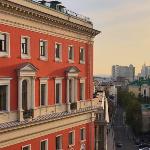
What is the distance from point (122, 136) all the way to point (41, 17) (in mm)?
81022

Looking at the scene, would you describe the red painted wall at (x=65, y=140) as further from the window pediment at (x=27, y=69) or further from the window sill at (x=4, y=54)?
the window sill at (x=4, y=54)

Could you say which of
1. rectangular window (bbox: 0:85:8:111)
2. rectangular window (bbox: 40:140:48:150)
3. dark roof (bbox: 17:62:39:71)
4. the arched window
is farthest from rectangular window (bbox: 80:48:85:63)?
rectangular window (bbox: 0:85:8:111)

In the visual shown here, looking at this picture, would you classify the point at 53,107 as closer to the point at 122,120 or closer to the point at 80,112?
the point at 80,112

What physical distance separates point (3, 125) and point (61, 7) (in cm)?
1215

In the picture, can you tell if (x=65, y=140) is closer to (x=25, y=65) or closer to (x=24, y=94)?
(x=24, y=94)

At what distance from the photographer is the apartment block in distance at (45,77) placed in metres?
27.1

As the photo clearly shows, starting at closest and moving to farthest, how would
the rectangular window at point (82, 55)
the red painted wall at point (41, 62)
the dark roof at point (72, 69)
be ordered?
the red painted wall at point (41, 62)
the dark roof at point (72, 69)
the rectangular window at point (82, 55)

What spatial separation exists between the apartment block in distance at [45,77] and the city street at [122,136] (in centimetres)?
5354

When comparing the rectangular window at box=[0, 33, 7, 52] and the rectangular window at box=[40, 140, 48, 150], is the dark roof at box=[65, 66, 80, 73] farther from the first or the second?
the rectangular window at box=[0, 33, 7, 52]

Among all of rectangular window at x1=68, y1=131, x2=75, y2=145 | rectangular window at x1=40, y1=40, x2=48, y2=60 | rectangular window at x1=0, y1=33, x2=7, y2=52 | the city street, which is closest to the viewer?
rectangular window at x1=0, y1=33, x2=7, y2=52

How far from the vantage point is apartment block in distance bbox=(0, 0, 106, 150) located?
1065 inches

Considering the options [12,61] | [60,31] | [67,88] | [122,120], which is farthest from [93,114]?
[122,120]

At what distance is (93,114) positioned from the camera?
39.2m

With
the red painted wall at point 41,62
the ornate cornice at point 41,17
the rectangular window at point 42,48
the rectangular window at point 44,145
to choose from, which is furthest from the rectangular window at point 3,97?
the rectangular window at point 44,145
